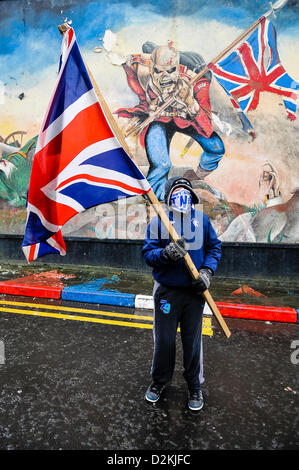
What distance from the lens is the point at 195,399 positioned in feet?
8.68

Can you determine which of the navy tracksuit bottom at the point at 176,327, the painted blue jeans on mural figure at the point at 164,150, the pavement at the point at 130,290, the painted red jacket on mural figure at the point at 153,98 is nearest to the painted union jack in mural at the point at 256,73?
the painted red jacket on mural figure at the point at 153,98

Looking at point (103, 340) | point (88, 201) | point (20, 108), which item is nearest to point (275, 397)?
point (103, 340)

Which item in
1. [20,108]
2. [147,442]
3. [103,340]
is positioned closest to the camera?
[147,442]

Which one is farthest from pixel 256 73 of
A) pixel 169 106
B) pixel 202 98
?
pixel 169 106

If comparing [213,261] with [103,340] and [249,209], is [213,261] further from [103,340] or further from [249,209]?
[249,209]

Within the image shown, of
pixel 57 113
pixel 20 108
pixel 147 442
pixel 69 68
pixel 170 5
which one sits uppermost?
pixel 170 5

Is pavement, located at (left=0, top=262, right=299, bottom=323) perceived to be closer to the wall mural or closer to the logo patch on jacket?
the wall mural

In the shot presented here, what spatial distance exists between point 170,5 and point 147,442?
25.4ft

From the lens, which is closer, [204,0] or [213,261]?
[213,261]

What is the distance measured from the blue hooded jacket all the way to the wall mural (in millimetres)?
4191

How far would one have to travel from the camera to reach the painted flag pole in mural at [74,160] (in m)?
2.56

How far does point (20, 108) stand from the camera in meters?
7.88

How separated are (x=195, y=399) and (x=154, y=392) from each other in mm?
357

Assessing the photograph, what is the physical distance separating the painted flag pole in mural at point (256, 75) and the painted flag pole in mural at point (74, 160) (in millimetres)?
4813
